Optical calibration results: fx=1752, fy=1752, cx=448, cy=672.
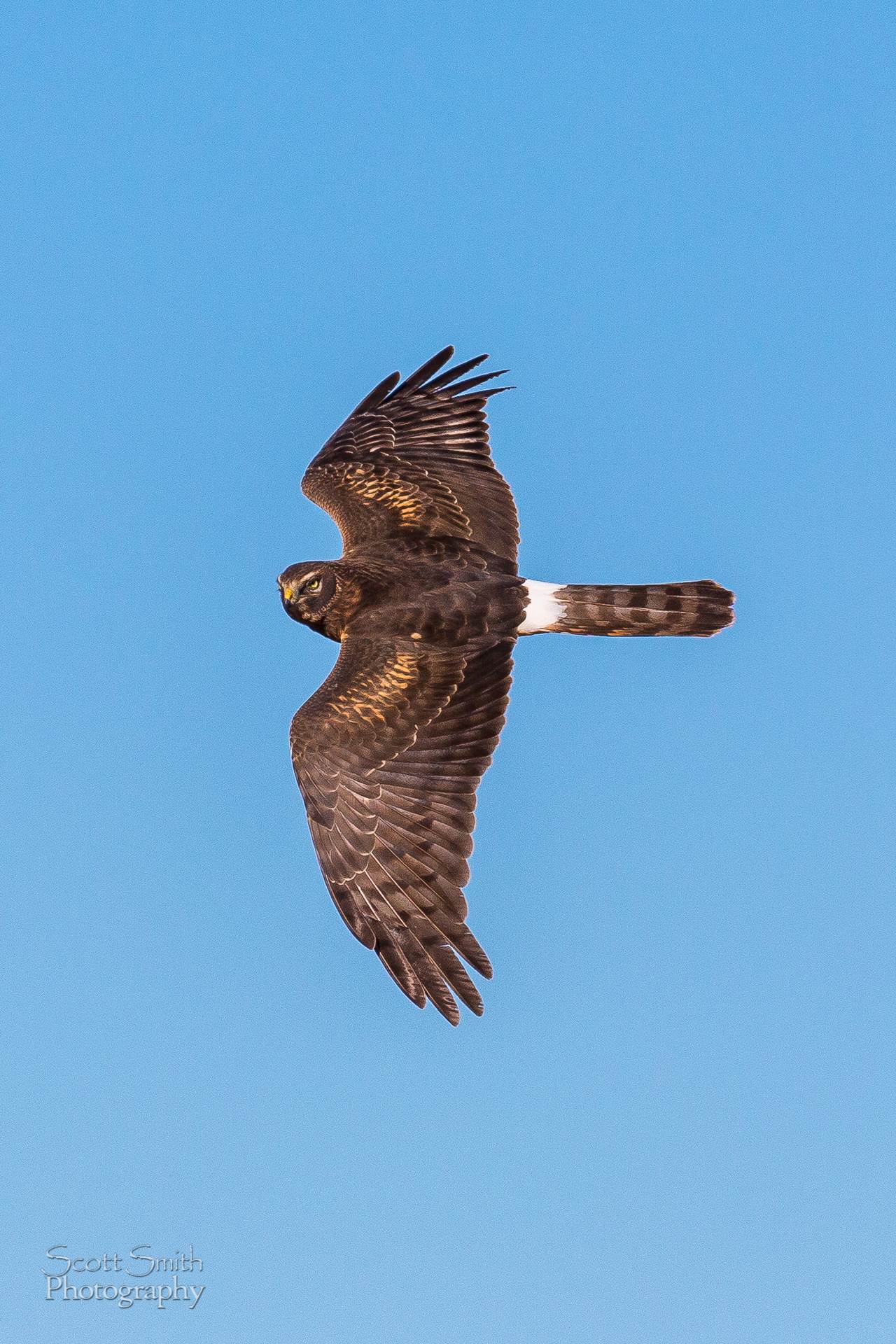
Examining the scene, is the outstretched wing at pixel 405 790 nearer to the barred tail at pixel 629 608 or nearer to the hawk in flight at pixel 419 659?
the hawk in flight at pixel 419 659

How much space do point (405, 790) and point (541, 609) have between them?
1.66 m

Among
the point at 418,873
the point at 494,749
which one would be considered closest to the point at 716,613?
the point at 494,749

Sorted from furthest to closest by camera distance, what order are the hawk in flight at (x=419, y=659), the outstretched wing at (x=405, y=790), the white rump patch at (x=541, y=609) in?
1. the white rump patch at (x=541, y=609)
2. the hawk in flight at (x=419, y=659)
3. the outstretched wing at (x=405, y=790)

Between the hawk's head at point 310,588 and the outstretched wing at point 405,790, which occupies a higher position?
the hawk's head at point 310,588

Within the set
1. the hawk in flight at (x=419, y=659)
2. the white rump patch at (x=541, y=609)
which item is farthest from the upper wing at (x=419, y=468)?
the white rump patch at (x=541, y=609)

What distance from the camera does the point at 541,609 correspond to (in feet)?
38.0

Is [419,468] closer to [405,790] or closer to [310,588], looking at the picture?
[310,588]

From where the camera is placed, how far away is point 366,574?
38.6 feet

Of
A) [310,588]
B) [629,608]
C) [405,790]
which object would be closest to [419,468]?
[310,588]

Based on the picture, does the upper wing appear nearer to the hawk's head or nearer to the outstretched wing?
the hawk's head

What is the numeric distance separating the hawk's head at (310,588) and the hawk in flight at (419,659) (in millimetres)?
10

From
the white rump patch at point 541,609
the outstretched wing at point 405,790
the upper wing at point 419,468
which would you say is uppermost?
the upper wing at point 419,468

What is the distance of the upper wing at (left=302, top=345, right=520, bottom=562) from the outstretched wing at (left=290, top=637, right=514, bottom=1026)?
1340 millimetres

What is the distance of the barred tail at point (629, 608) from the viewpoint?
11.6 meters
